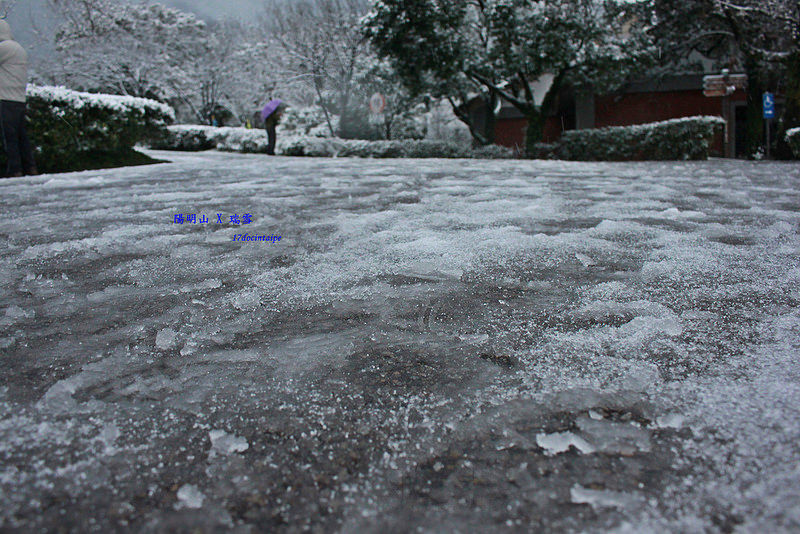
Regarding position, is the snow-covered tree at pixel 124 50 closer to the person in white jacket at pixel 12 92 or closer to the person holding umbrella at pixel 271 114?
the person holding umbrella at pixel 271 114

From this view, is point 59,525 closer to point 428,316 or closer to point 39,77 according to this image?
point 428,316

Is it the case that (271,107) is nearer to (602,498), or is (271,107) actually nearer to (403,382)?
(403,382)

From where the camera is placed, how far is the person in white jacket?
500cm

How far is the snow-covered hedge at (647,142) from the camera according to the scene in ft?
31.2

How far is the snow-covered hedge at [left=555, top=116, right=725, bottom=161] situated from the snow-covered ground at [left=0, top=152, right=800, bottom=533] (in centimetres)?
811

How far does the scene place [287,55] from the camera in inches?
779

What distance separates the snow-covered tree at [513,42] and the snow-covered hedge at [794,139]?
3930 mm

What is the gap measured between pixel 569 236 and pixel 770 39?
11708 millimetres

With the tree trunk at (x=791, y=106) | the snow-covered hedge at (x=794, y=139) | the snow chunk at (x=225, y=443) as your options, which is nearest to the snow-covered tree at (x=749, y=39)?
the tree trunk at (x=791, y=106)

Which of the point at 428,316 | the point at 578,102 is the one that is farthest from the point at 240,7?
the point at 428,316

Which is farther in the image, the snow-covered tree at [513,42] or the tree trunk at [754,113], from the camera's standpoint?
the tree trunk at [754,113]

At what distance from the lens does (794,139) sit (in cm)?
873

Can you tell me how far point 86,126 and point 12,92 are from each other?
1435mm

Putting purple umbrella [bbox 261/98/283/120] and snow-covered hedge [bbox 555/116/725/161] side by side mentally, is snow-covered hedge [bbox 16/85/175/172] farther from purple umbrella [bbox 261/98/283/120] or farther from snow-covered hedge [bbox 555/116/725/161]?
snow-covered hedge [bbox 555/116/725/161]
